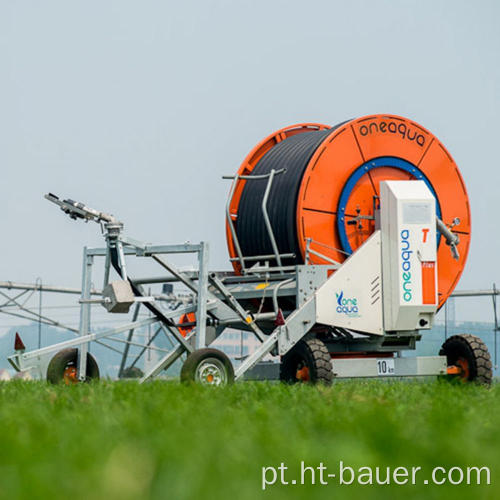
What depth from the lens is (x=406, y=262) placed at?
9.70 meters

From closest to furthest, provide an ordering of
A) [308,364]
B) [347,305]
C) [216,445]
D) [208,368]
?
[216,445] < [208,368] < [308,364] < [347,305]

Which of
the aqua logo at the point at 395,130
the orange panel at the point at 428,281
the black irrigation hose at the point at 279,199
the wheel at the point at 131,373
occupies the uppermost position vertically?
the aqua logo at the point at 395,130

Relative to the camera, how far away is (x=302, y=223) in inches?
393

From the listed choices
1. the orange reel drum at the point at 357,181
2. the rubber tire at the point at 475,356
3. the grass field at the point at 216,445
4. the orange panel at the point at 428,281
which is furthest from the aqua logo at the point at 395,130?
the grass field at the point at 216,445

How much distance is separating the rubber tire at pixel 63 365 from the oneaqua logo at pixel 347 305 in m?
2.58

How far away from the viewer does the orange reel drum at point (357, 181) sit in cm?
1008

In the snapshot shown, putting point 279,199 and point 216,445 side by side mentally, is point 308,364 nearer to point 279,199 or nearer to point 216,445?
point 279,199

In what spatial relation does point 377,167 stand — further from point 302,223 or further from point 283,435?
point 283,435

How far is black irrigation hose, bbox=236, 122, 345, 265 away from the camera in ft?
33.3

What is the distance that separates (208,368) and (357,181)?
11.1ft

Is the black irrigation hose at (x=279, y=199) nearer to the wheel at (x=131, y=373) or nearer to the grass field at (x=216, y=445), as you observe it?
the grass field at (x=216, y=445)

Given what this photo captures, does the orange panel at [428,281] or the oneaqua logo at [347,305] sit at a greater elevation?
the orange panel at [428,281]

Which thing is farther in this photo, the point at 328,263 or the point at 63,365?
the point at 328,263

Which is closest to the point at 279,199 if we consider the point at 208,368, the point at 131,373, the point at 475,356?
the point at 475,356
